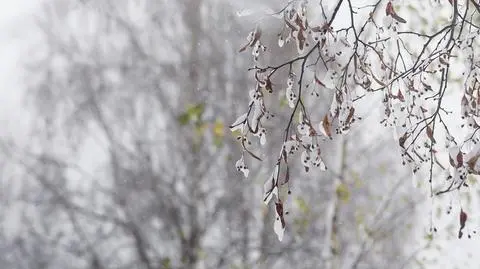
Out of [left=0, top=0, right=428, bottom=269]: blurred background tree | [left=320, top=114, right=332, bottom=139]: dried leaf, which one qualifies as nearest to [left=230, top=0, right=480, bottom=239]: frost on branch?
[left=320, top=114, right=332, bottom=139]: dried leaf

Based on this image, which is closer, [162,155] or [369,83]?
[369,83]

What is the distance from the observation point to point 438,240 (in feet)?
29.7

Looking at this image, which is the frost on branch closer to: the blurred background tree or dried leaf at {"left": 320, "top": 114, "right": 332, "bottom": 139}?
dried leaf at {"left": 320, "top": 114, "right": 332, "bottom": 139}

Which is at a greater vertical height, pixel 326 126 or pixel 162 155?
pixel 162 155

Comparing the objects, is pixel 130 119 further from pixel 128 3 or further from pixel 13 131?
pixel 13 131

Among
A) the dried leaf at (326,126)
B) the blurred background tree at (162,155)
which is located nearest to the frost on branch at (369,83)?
the dried leaf at (326,126)

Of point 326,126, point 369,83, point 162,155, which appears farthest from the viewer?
point 162,155

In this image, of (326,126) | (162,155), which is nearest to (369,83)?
(326,126)

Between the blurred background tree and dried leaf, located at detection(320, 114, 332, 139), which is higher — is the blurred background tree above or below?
above

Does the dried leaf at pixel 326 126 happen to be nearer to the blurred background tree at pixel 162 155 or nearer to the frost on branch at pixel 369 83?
the frost on branch at pixel 369 83

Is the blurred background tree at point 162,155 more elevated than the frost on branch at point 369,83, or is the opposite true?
the blurred background tree at point 162,155

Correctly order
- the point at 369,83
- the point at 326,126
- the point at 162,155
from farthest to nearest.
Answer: the point at 162,155 → the point at 369,83 → the point at 326,126

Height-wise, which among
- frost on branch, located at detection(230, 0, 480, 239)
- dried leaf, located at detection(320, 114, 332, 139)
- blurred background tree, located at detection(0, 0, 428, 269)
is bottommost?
dried leaf, located at detection(320, 114, 332, 139)

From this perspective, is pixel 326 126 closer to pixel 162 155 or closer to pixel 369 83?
pixel 369 83
